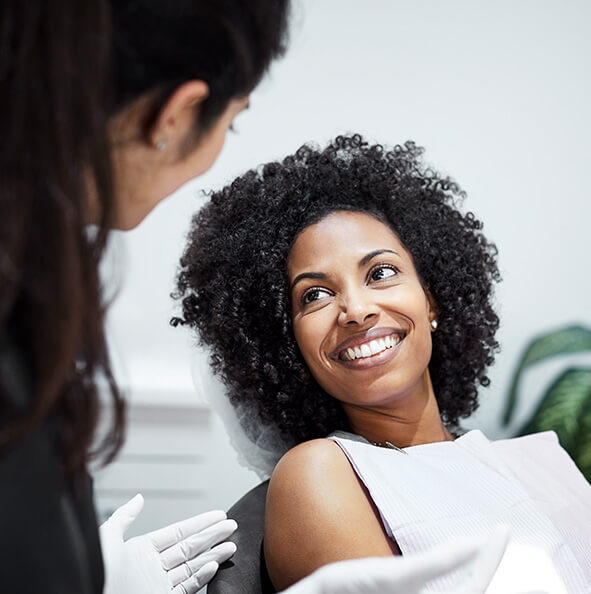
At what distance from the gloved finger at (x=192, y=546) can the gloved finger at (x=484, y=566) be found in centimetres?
64

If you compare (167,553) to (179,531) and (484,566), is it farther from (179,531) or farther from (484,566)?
(484,566)

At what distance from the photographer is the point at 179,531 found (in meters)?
1.50

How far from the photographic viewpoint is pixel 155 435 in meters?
1.97

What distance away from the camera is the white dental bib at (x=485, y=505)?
1.34m

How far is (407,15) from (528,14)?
362mm

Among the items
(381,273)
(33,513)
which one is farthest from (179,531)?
(33,513)

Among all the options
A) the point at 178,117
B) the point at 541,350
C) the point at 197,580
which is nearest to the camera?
the point at 178,117

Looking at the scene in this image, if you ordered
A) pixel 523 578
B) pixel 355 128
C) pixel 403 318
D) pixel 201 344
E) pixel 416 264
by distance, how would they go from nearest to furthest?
1. pixel 523 578
2. pixel 403 318
3. pixel 416 264
4. pixel 201 344
5. pixel 355 128

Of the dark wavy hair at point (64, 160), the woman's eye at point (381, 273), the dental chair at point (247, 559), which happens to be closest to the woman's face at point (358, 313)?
the woman's eye at point (381, 273)

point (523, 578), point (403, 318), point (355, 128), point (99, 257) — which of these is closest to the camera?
point (99, 257)

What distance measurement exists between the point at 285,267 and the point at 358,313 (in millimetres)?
245

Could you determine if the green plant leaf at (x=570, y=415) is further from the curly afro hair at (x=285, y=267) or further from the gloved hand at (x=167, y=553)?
the gloved hand at (x=167, y=553)

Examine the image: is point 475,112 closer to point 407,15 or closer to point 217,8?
point 407,15

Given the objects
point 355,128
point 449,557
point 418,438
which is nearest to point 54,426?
point 449,557
